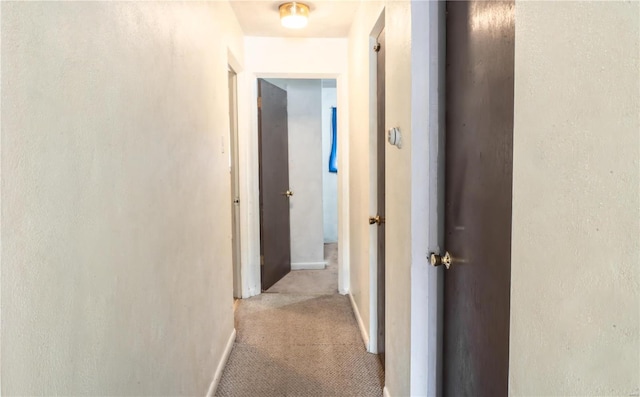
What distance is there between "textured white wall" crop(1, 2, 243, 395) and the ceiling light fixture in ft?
3.34

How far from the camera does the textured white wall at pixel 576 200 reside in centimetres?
54

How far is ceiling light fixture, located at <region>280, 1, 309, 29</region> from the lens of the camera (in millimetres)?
2758

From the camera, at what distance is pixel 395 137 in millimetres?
1729

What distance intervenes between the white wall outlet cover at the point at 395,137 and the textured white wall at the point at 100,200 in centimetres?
84

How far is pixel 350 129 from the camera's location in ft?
11.3

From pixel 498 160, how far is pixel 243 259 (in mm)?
2867

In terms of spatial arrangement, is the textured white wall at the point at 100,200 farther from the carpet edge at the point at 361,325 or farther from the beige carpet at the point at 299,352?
the carpet edge at the point at 361,325

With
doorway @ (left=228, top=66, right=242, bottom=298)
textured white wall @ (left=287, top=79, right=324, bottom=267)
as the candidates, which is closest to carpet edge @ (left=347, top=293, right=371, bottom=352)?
doorway @ (left=228, top=66, right=242, bottom=298)

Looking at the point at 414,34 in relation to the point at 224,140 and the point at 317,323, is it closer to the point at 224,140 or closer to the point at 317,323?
the point at 224,140

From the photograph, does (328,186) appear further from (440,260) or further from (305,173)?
(440,260)

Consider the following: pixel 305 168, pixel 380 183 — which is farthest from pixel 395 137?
pixel 305 168

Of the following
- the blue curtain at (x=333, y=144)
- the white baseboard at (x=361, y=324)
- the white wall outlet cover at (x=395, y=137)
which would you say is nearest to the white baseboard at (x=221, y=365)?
the white baseboard at (x=361, y=324)

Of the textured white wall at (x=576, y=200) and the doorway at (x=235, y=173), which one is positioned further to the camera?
the doorway at (x=235, y=173)

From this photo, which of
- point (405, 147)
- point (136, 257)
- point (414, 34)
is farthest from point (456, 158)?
point (136, 257)
